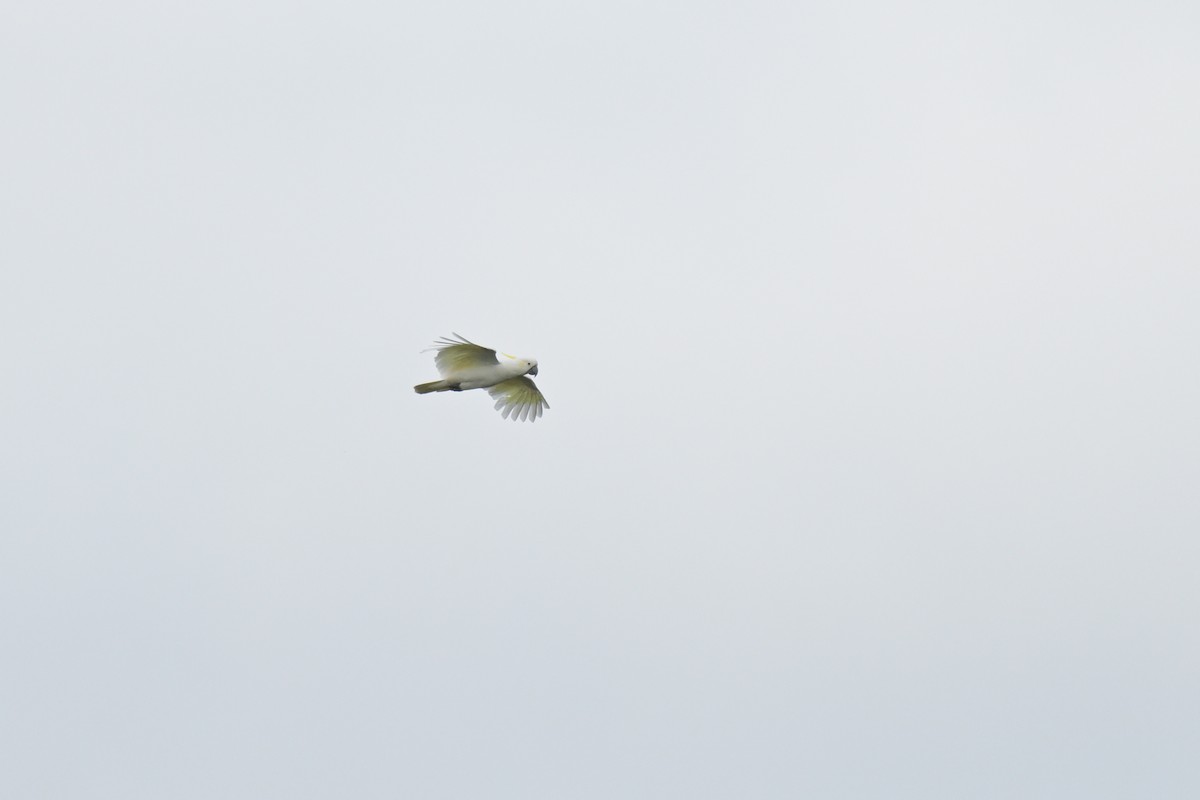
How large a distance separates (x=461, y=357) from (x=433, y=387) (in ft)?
2.81

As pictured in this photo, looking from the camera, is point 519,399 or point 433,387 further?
point 519,399

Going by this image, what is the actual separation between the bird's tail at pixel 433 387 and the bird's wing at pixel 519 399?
1.94m

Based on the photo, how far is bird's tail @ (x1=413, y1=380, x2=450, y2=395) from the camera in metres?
43.2

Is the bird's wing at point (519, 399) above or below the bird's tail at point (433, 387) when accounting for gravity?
above

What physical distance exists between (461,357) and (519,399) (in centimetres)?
304

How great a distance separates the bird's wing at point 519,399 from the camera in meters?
45.5

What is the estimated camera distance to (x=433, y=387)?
43.3m

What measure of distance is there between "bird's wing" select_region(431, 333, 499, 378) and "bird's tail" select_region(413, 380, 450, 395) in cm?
23

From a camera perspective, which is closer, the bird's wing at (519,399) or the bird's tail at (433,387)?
the bird's tail at (433,387)

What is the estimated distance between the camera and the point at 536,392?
45.8 metres

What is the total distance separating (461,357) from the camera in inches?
1704

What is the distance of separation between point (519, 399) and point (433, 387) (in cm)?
319

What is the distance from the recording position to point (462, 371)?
4350cm

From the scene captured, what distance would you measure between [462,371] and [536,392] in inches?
111
